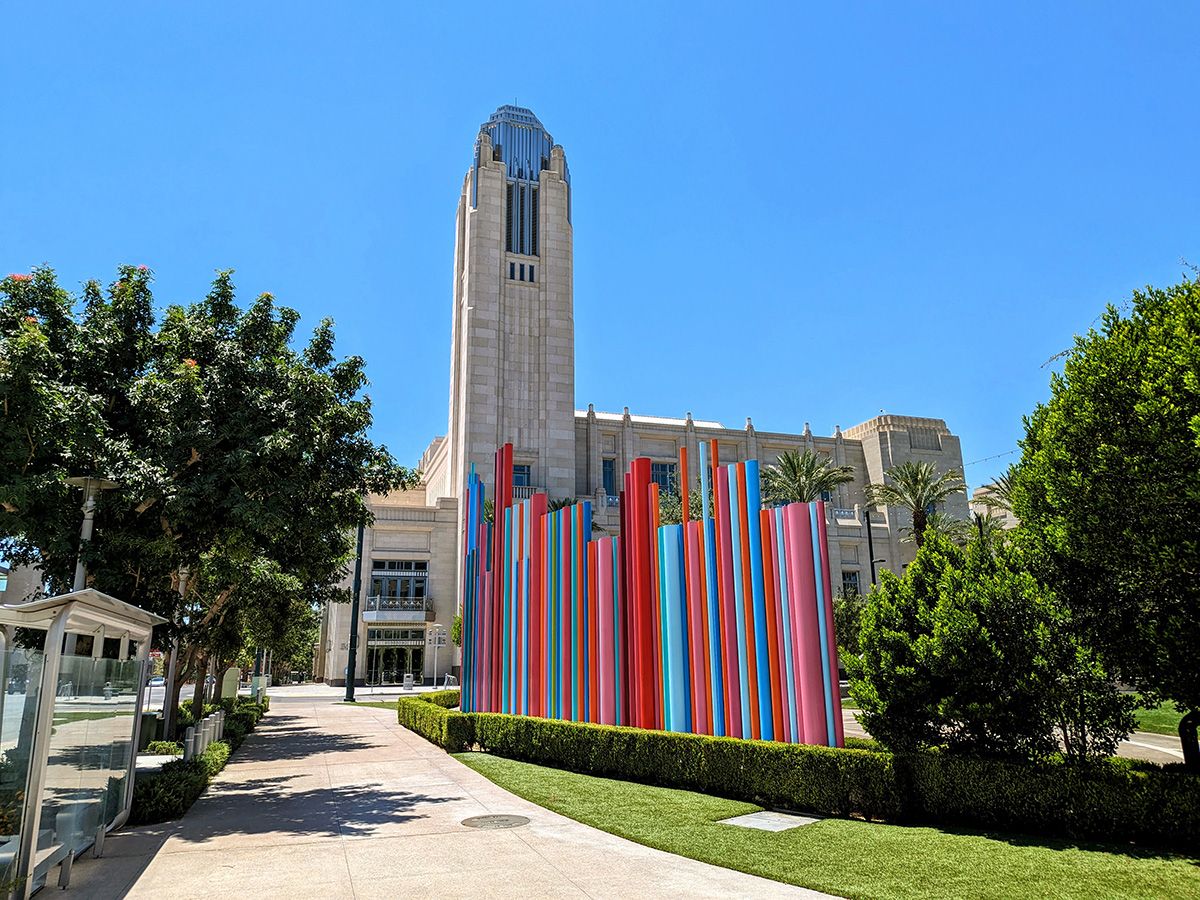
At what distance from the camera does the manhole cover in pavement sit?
10.7m

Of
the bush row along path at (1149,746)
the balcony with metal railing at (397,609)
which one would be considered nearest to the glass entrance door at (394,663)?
the balcony with metal railing at (397,609)

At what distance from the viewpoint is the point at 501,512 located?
69.7 ft

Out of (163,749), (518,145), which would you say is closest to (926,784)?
(163,749)

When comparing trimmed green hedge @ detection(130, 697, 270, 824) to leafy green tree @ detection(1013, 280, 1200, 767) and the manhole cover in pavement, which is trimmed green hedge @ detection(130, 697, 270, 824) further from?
leafy green tree @ detection(1013, 280, 1200, 767)

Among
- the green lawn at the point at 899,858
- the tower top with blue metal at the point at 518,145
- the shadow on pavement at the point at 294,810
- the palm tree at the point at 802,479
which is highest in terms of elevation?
the tower top with blue metal at the point at 518,145

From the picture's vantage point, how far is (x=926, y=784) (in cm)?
1010

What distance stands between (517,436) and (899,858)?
172 feet

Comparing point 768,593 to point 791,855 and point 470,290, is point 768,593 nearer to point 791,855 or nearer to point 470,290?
point 791,855

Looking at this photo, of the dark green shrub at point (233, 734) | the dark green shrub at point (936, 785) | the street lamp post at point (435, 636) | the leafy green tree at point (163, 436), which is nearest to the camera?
the dark green shrub at point (936, 785)

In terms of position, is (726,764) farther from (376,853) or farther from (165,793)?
(165,793)

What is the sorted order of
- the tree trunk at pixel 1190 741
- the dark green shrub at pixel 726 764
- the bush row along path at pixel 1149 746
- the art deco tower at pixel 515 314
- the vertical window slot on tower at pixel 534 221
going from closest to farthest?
1. the tree trunk at pixel 1190 741
2. the dark green shrub at pixel 726 764
3. the bush row along path at pixel 1149 746
4. the art deco tower at pixel 515 314
5. the vertical window slot on tower at pixel 534 221

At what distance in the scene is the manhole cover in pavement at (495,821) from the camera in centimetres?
1067

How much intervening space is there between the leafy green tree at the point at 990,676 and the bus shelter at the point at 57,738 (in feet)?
31.8

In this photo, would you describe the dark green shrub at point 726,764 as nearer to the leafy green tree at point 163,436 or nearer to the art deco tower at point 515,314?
the leafy green tree at point 163,436
